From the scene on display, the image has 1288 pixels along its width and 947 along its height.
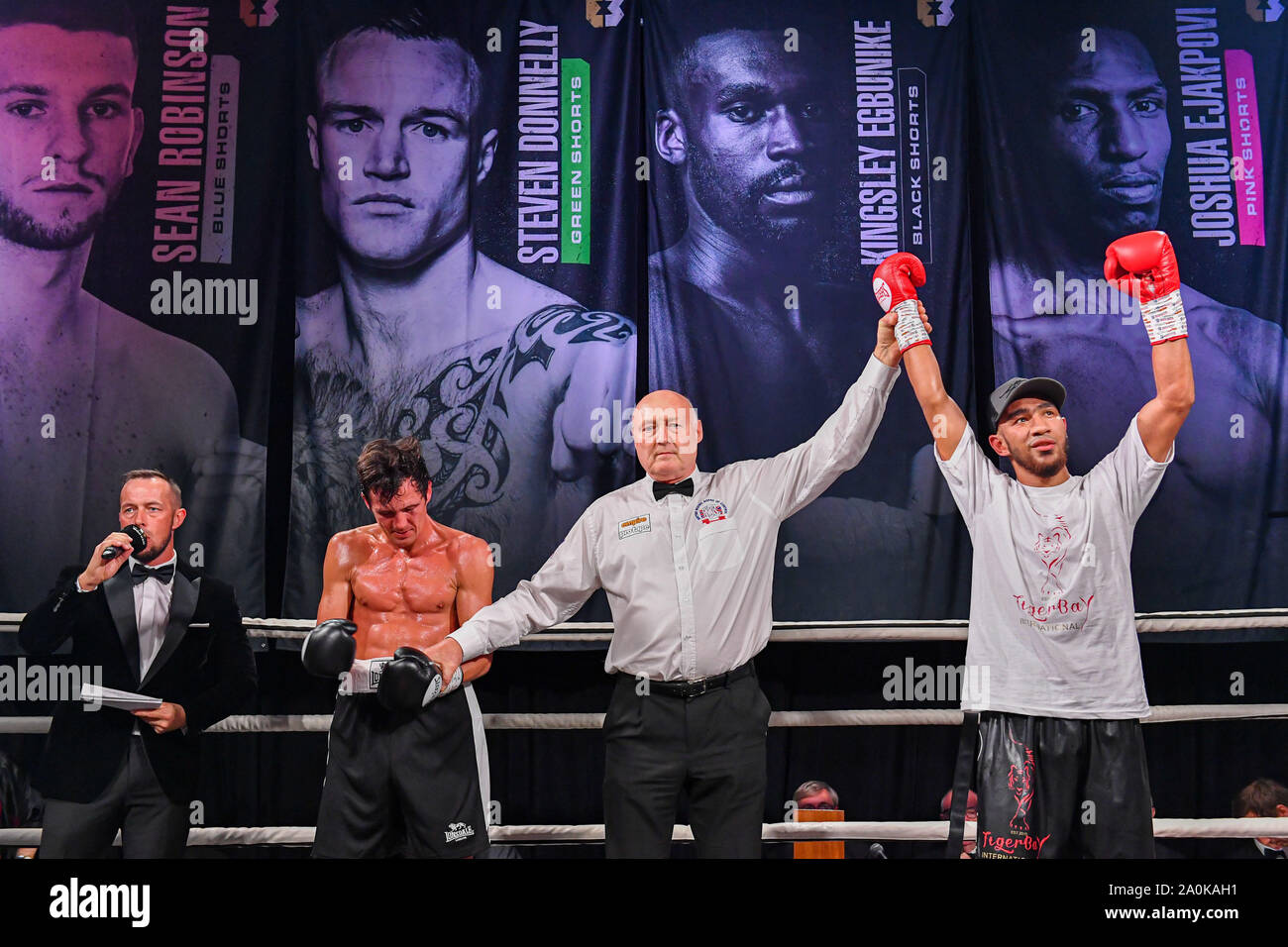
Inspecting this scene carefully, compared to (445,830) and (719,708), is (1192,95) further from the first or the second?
(445,830)

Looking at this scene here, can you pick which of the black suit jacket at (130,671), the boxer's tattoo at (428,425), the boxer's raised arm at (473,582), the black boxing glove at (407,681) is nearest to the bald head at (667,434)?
the boxer's raised arm at (473,582)

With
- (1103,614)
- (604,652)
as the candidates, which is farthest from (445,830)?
(1103,614)

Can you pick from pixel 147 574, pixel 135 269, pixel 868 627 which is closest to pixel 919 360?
pixel 868 627

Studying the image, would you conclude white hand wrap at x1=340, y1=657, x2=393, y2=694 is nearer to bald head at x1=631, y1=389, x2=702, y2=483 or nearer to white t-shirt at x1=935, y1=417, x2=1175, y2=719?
bald head at x1=631, y1=389, x2=702, y2=483

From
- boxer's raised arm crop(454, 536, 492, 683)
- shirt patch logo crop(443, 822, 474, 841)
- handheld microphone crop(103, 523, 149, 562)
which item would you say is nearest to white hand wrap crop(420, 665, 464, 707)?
boxer's raised arm crop(454, 536, 492, 683)

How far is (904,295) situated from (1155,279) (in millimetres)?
725

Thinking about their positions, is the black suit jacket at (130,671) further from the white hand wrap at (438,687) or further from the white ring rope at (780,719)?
the white hand wrap at (438,687)

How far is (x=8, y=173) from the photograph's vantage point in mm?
4324

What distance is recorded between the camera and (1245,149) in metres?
4.46

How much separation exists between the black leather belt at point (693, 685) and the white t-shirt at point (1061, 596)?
70 cm

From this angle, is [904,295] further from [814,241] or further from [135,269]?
[135,269]

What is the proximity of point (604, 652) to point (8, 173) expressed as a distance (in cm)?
306

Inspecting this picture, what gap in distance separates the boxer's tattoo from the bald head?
852 mm
